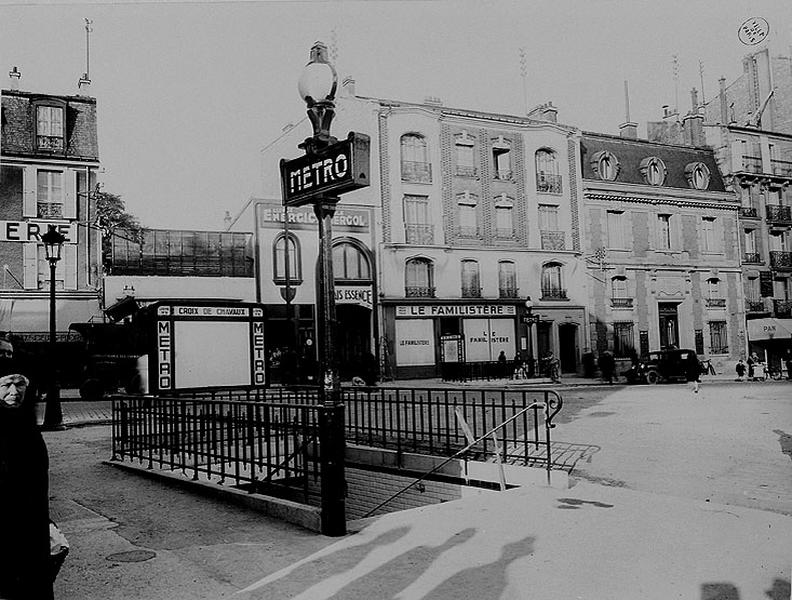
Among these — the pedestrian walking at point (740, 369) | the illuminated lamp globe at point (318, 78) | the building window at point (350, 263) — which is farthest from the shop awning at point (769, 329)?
the building window at point (350, 263)

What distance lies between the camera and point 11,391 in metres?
3.26

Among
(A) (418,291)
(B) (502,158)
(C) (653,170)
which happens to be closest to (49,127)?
(A) (418,291)

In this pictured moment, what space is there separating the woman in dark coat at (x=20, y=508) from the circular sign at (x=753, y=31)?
A: 4.52m

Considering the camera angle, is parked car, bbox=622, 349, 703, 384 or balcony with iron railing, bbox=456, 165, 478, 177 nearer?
parked car, bbox=622, 349, 703, 384

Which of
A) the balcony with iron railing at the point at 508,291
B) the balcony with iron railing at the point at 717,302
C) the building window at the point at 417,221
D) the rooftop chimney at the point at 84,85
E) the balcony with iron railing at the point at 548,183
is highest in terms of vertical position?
the balcony with iron railing at the point at 548,183

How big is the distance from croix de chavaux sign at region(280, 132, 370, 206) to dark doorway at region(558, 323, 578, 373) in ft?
51.2

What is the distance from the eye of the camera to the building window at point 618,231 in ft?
57.9

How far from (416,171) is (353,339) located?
514 cm

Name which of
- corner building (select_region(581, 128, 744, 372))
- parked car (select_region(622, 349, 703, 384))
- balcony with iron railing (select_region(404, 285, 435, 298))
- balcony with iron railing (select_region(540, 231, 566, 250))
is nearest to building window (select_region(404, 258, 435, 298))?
balcony with iron railing (select_region(404, 285, 435, 298))

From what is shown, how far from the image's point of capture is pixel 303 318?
11.6 m

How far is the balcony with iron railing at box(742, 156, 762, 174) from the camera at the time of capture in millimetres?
7955

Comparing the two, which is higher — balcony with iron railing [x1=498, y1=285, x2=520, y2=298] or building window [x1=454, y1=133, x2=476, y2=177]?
building window [x1=454, y1=133, x2=476, y2=177]

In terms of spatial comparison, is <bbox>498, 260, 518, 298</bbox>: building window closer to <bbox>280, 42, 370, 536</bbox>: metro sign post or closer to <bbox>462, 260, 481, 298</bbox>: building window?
<bbox>462, 260, 481, 298</bbox>: building window

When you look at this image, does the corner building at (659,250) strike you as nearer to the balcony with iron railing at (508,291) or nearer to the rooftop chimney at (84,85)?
the balcony with iron railing at (508,291)
